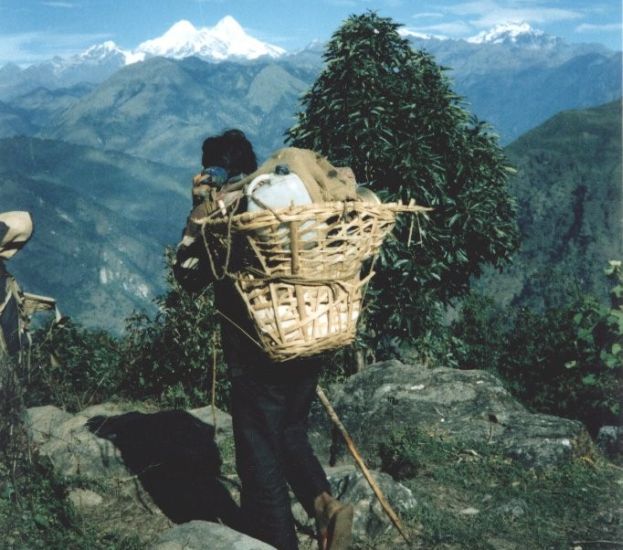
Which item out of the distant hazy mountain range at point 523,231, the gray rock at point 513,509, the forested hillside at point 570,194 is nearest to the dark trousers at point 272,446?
the gray rock at point 513,509

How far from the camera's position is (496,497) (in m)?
4.33

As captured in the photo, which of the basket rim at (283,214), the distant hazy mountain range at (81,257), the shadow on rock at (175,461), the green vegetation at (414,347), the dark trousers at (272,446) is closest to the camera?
the basket rim at (283,214)

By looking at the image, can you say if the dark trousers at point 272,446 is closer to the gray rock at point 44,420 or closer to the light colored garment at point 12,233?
the light colored garment at point 12,233

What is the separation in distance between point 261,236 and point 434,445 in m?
3.11

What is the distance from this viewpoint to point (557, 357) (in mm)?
10781

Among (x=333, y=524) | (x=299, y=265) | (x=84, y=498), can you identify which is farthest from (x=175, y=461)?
(x=299, y=265)

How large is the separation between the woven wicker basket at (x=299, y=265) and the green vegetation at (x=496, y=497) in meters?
1.73

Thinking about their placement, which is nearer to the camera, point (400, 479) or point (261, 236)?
point (261, 236)

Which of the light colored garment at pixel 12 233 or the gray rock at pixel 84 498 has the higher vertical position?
the light colored garment at pixel 12 233

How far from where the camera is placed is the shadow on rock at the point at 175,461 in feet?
14.6

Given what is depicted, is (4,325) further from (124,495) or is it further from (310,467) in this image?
(310,467)

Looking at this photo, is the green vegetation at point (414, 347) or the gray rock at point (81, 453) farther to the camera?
the gray rock at point (81, 453)

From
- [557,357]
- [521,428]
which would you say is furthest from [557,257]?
[521,428]

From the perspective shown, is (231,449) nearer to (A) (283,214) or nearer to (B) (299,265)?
(B) (299,265)
